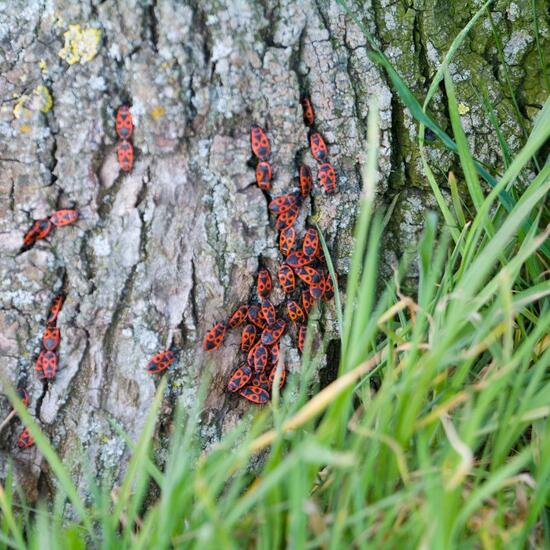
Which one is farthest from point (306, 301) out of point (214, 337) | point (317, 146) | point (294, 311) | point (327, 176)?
point (317, 146)

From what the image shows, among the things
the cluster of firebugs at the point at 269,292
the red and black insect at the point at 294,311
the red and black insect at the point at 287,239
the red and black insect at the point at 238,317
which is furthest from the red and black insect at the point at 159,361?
the red and black insect at the point at 287,239

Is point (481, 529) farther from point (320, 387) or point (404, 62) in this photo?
point (404, 62)

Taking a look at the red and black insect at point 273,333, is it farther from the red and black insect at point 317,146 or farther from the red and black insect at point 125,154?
the red and black insect at point 125,154

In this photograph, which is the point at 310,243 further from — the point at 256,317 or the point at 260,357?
the point at 260,357

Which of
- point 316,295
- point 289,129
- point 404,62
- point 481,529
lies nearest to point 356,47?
point 404,62

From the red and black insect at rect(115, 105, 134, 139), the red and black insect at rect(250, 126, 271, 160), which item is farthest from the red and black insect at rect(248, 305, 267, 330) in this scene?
the red and black insect at rect(115, 105, 134, 139)

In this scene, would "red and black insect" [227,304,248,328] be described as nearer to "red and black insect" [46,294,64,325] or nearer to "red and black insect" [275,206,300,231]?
"red and black insect" [275,206,300,231]

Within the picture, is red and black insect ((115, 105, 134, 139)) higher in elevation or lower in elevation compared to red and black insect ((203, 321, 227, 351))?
higher

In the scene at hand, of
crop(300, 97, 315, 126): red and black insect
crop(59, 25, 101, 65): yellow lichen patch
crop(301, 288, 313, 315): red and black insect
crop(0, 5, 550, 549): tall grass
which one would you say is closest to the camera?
crop(0, 5, 550, 549): tall grass
